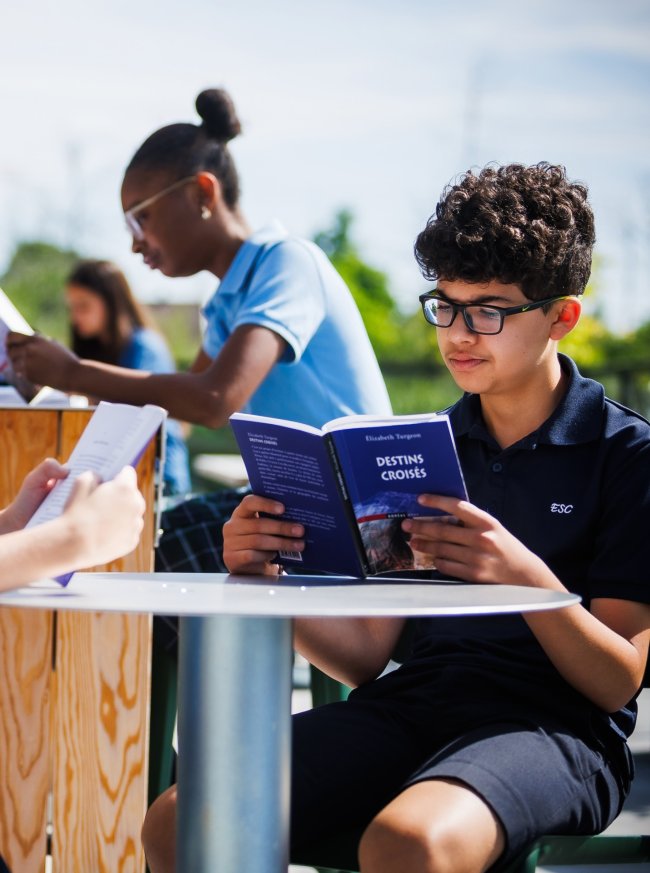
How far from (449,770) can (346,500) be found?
1.30 feet

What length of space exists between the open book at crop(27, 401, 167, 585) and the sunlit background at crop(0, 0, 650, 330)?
47.3ft

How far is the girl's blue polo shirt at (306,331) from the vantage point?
3.03m

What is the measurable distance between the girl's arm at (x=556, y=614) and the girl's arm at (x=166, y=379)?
4.04ft

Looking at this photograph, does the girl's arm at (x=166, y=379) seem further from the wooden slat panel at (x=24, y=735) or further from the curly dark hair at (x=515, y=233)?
the curly dark hair at (x=515, y=233)

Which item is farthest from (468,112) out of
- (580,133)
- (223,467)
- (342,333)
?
(342,333)

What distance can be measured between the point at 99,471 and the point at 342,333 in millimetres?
1619

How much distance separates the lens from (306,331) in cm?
301

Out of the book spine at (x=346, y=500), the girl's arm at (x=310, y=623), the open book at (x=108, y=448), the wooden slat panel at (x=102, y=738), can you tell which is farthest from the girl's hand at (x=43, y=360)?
the book spine at (x=346, y=500)

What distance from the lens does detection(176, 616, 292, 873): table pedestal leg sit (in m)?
1.55

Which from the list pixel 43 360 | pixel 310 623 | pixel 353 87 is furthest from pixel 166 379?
pixel 353 87

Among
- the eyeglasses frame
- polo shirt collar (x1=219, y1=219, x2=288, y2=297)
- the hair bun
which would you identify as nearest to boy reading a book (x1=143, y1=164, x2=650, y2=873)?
polo shirt collar (x1=219, y1=219, x2=288, y2=297)

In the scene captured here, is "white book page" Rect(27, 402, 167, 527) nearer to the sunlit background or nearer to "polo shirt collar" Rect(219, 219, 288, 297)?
"polo shirt collar" Rect(219, 219, 288, 297)

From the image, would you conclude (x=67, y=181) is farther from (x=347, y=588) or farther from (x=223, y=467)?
(x=347, y=588)

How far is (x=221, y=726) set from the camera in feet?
5.09
